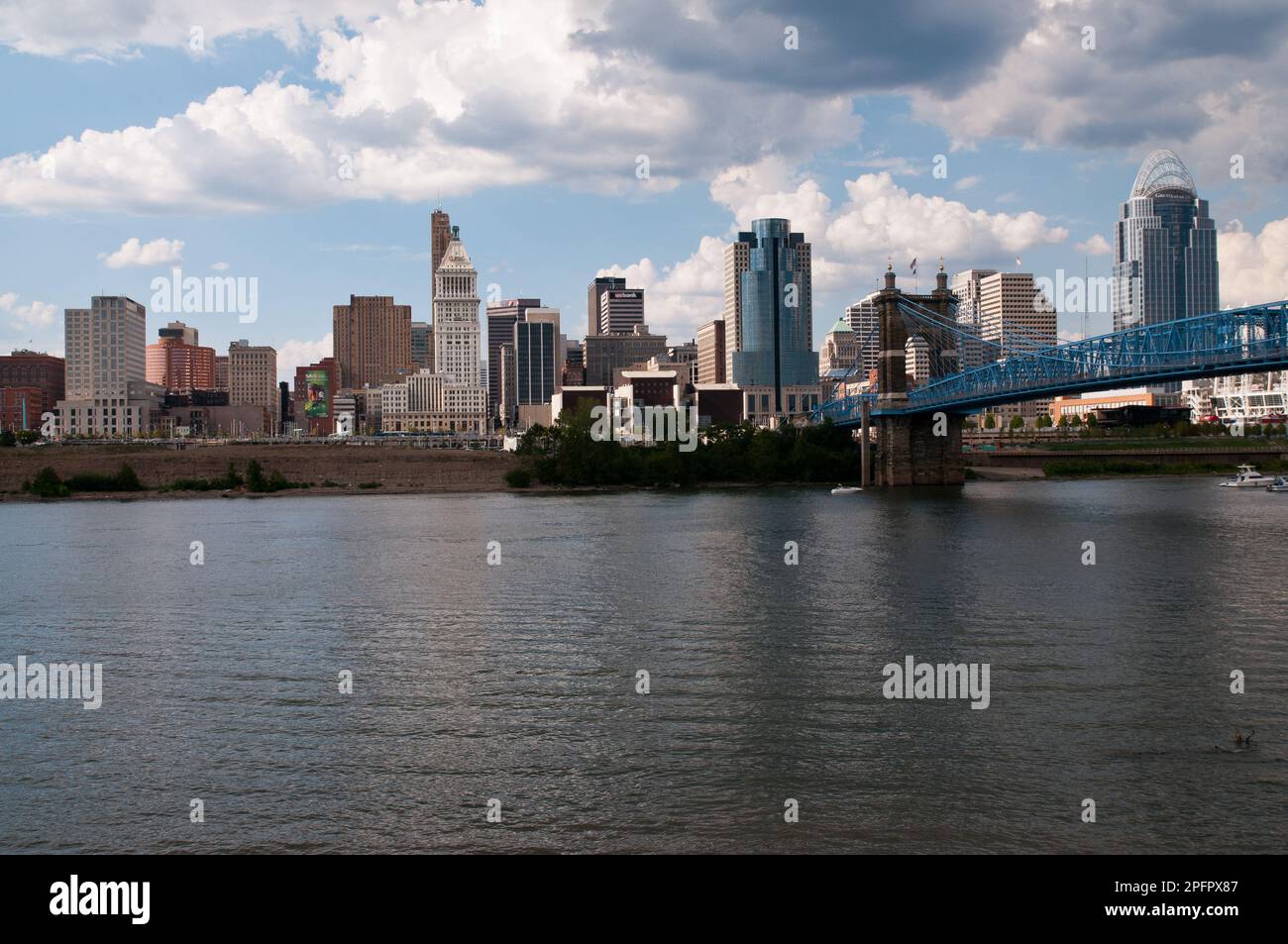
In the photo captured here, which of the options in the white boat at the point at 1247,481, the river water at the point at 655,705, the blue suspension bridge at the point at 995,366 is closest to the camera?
the river water at the point at 655,705

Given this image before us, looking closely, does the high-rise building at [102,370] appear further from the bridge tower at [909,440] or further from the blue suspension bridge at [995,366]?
the bridge tower at [909,440]

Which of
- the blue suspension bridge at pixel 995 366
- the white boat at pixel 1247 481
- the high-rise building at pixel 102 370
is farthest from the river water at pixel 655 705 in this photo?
the high-rise building at pixel 102 370

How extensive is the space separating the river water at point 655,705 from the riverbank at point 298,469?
4899cm

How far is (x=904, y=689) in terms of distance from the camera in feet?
58.2

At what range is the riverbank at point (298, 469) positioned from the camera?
85.6 meters

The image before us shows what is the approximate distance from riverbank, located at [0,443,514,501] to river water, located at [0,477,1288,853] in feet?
161

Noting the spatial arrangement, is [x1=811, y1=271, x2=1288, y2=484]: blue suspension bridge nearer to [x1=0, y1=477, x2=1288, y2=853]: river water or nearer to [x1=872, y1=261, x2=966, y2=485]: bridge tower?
[x1=872, y1=261, x2=966, y2=485]: bridge tower

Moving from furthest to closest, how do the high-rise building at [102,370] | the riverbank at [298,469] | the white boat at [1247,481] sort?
the high-rise building at [102,370], the riverbank at [298,469], the white boat at [1247,481]

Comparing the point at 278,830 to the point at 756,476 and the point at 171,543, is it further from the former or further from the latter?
the point at 756,476

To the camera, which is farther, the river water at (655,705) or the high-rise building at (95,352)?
the high-rise building at (95,352)

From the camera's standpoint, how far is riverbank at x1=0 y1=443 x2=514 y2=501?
85562 millimetres
